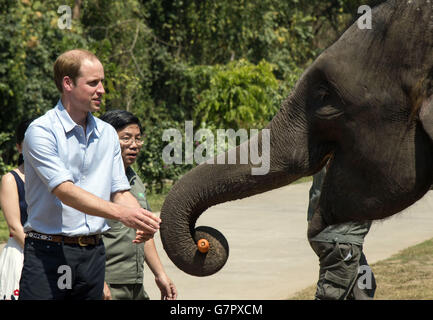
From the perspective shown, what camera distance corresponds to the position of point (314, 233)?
3795 mm

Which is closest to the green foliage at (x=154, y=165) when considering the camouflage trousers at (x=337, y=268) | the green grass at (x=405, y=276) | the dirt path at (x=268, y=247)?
the dirt path at (x=268, y=247)

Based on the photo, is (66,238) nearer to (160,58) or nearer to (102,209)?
(102,209)

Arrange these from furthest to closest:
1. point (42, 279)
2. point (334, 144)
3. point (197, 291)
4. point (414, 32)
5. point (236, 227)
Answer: point (236, 227) → point (197, 291) → point (42, 279) → point (334, 144) → point (414, 32)

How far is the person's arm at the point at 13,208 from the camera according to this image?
5223 millimetres

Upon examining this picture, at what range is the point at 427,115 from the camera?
3.33 metres

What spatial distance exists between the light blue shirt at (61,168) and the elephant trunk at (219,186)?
0.47 meters

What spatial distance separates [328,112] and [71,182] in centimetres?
119

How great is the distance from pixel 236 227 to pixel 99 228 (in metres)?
7.95

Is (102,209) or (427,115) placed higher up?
(427,115)

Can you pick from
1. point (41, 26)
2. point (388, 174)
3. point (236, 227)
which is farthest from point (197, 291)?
point (41, 26)

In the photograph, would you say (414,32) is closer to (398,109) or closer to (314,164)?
(398,109)

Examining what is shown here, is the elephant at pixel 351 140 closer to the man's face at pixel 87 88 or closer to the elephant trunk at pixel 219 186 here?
the elephant trunk at pixel 219 186

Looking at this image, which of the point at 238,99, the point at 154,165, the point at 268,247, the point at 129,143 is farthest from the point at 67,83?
the point at 238,99

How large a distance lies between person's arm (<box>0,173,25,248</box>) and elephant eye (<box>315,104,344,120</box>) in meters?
2.35
